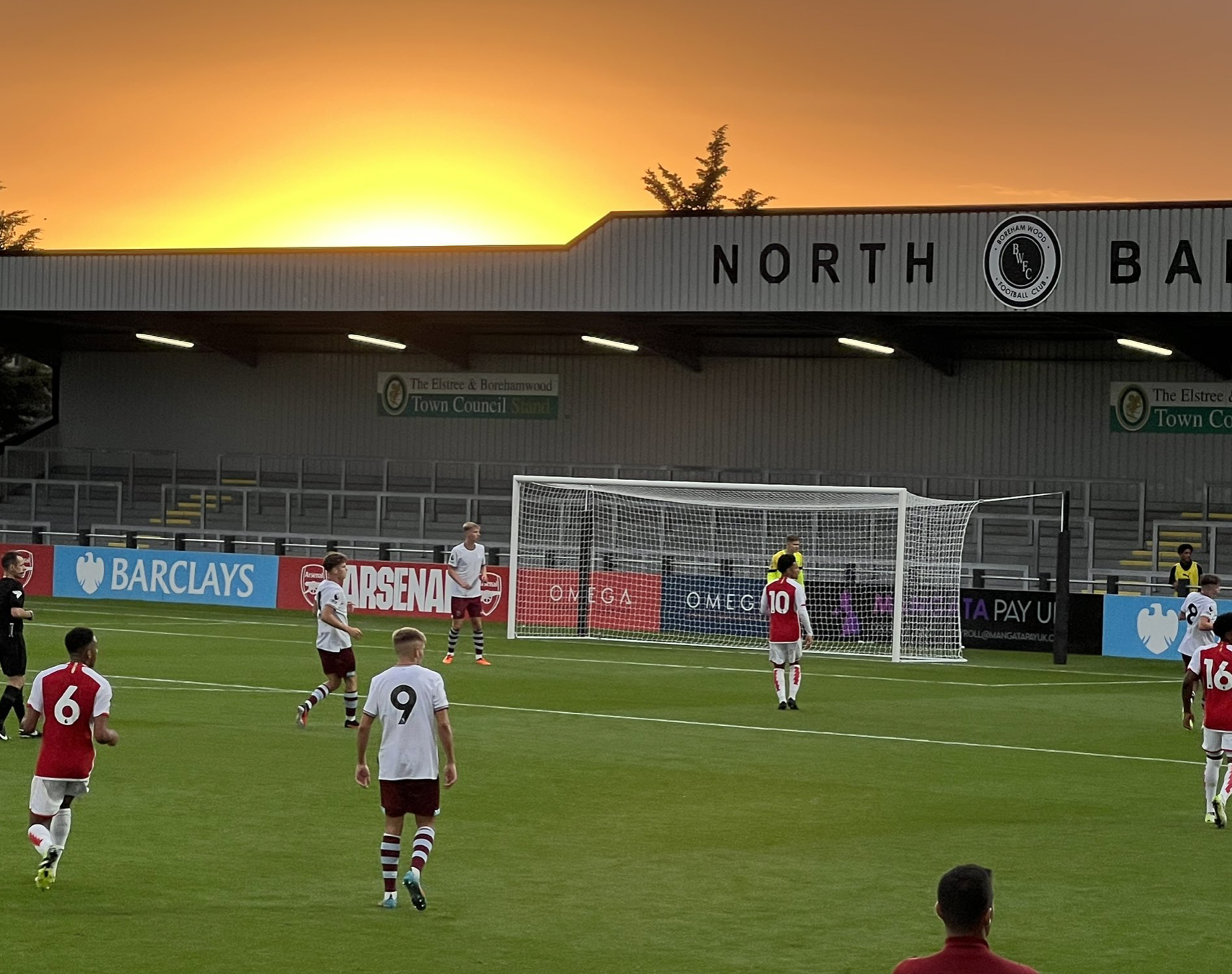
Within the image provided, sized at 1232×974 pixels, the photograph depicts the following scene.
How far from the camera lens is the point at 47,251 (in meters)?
47.4

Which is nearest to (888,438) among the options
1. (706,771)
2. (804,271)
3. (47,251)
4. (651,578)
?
(804,271)

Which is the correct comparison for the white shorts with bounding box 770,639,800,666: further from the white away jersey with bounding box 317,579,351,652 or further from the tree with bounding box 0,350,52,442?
the tree with bounding box 0,350,52,442

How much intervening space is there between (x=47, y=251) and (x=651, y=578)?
20.0 metres

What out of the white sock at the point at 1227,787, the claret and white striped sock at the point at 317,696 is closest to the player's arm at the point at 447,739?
the white sock at the point at 1227,787

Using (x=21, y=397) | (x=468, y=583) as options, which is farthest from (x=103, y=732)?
(x=21, y=397)

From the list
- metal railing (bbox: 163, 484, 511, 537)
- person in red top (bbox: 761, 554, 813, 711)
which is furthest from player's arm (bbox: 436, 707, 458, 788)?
metal railing (bbox: 163, 484, 511, 537)

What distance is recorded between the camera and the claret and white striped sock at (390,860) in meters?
11.3

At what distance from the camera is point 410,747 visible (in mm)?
11125

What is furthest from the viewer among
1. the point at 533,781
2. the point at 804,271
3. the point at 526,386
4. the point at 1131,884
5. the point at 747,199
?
the point at 747,199

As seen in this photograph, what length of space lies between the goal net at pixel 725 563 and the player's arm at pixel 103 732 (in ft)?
72.0

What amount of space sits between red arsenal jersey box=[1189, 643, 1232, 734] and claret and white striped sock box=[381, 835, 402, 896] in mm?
6856

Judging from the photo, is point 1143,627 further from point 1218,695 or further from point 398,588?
point 1218,695

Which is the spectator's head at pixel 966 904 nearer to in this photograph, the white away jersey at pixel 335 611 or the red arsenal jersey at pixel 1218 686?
the red arsenal jersey at pixel 1218 686

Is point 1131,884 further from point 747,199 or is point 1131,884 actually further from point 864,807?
point 747,199
